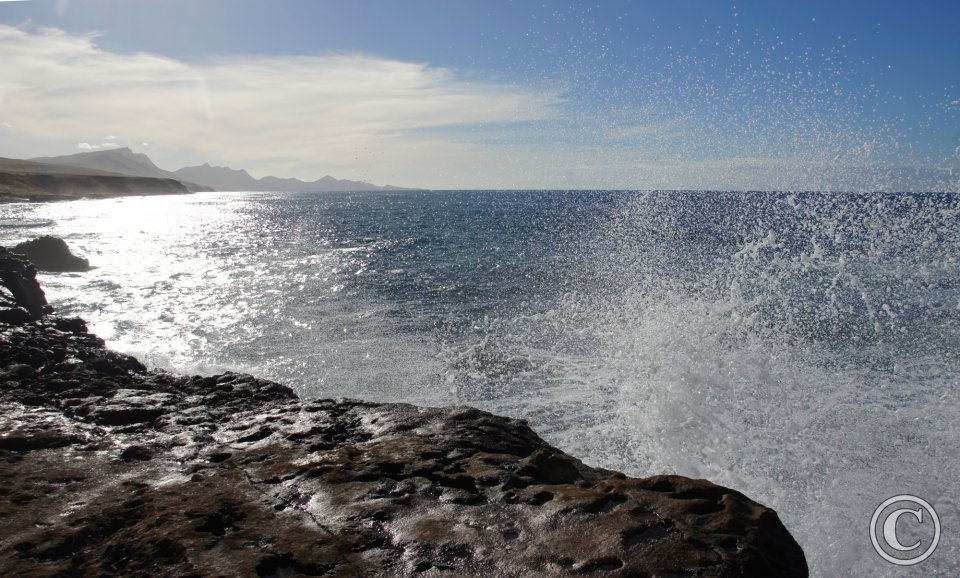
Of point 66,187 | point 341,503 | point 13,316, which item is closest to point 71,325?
point 13,316

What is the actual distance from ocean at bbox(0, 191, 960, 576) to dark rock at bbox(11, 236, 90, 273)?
104 cm

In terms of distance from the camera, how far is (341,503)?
3750 millimetres

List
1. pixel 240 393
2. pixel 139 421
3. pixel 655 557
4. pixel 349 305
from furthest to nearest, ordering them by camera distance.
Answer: pixel 349 305, pixel 240 393, pixel 139 421, pixel 655 557

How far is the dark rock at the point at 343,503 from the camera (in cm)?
311

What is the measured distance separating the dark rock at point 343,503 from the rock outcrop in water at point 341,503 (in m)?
0.01

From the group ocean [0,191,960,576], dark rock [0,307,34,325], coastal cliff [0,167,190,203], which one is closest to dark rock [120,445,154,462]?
ocean [0,191,960,576]

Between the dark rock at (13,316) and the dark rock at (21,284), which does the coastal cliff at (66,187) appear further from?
the dark rock at (13,316)

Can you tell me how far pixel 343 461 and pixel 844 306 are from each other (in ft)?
49.9

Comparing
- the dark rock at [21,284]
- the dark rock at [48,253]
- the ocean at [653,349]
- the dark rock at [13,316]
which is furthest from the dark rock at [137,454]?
the dark rock at [48,253]

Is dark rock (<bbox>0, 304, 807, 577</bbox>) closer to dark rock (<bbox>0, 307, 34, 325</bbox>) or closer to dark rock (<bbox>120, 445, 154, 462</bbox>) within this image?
dark rock (<bbox>120, 445, 154, 462</bbox>)

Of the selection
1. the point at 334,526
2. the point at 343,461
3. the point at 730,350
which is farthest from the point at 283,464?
the point at 730,350

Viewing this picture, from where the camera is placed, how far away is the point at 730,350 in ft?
35.4

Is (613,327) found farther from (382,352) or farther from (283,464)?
(283,464)

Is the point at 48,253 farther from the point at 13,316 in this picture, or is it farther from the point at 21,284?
the point at 13,316
